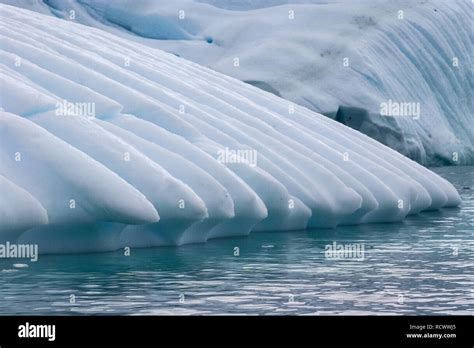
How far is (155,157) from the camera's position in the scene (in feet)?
35.4

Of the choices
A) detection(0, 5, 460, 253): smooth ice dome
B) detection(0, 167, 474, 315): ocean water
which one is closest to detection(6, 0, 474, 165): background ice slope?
detection(0, 5, 460, 253): smooth ice dome

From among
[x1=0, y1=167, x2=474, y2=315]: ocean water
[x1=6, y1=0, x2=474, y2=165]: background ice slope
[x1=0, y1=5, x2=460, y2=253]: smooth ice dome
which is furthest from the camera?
[x1=6, y1=0, x2=474, y2=165]: background ice slope

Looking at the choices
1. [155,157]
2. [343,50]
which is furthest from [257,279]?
[343,50]

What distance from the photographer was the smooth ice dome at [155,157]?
30.5 ft

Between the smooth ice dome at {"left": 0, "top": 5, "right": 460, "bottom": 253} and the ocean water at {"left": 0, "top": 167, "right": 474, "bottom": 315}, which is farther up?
the smooth ice dome at {"left": 0, "top": 5, "right": 460, "bottom": 253}

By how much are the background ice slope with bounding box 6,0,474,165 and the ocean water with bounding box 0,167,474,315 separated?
1405cm

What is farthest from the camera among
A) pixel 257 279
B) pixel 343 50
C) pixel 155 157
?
pixel 343 50

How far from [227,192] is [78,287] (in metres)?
2.70

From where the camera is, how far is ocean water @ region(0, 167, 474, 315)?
7379 millimetres

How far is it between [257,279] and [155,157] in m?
2.51

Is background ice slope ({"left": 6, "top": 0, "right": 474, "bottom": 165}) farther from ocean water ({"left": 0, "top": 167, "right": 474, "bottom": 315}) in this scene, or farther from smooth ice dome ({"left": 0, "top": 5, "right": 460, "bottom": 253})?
ocean water ({"left": 0, "top": 167, "right": 474, "bottom": 315})

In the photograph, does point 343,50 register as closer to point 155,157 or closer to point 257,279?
point 155,157

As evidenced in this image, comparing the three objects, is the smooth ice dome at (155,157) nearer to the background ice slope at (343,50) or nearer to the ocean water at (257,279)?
the ocean water at (257,279)
